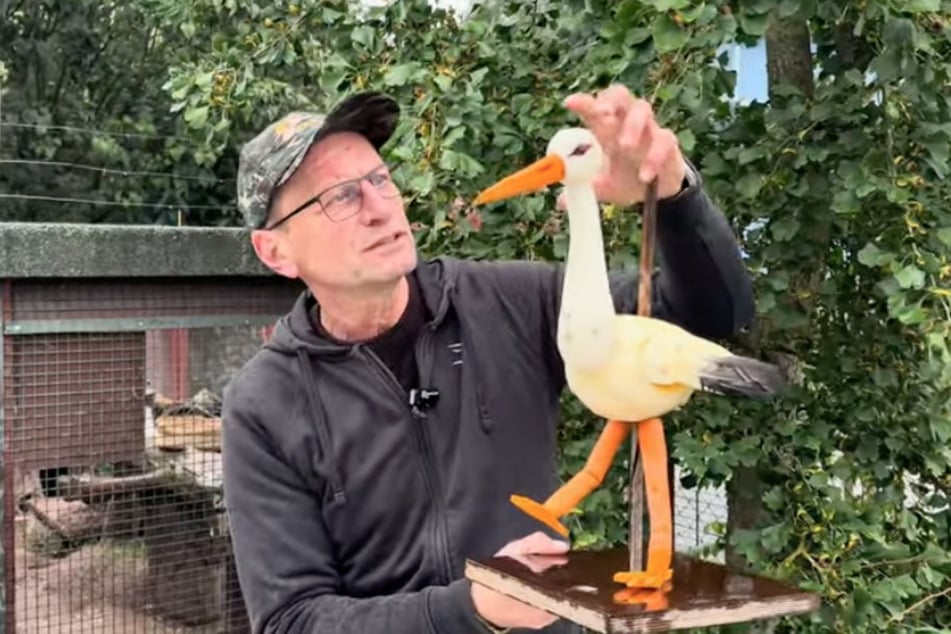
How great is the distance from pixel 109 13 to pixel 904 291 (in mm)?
4292

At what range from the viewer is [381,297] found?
4.96 ft

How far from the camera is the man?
4.81 feet

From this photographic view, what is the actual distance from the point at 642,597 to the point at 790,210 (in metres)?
1.03

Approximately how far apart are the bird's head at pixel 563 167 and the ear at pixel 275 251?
1.70 feet

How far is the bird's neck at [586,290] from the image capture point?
1.08 m

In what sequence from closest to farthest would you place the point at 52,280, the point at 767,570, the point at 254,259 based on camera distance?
the point at 767,570
the point at 52,280
the point at 254,259

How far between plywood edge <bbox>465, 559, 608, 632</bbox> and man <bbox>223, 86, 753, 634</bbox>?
239 mm

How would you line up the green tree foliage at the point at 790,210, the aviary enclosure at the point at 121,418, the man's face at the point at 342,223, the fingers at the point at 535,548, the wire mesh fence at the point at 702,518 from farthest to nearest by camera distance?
the aviary enclosure at the point at 121,418
the wire mesh fence at the point at 702,518
the green tree foliage at the point at 790,210
the man's face at the point at 342,223
the fingers at the point at 535,548

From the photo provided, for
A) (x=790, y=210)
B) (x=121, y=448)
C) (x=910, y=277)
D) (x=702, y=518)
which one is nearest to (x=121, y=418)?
(x=121, y=448)

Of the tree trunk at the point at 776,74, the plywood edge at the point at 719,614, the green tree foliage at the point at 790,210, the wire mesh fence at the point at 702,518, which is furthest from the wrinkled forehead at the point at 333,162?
the wire mesh fence at the point at 702,518

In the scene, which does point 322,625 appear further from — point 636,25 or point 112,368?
point 112,368

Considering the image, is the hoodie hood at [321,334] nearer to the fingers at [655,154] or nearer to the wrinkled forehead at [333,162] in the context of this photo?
the wrinkled forehead at [333,162]

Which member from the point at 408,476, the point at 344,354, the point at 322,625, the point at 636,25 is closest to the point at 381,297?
the point at 344,354

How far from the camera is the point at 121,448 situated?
307 centimetres
